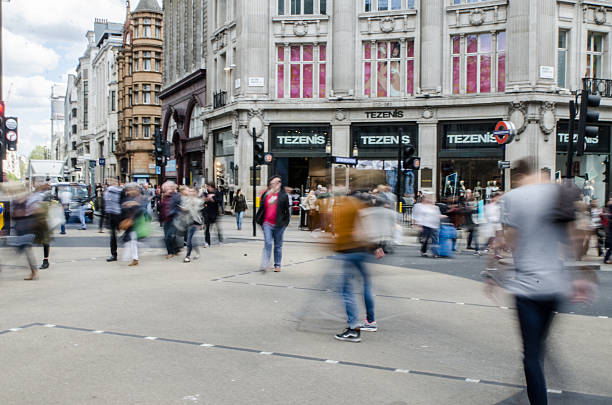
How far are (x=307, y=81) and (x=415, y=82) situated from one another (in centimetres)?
575

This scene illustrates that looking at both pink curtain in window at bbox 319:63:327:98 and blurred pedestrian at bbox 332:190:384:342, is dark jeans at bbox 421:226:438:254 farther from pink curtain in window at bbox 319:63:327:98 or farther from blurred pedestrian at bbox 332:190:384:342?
pink curtain in window at bbox 319:63:327:98

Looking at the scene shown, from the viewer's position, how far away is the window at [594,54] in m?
30.0

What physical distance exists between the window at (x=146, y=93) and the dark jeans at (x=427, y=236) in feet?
172

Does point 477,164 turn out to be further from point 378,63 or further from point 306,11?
point 306,11

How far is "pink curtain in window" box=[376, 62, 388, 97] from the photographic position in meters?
31.7

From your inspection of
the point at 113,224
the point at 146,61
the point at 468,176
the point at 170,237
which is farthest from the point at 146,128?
the point at 113,224

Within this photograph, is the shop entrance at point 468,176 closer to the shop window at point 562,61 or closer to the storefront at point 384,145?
the storefront at point 384,145

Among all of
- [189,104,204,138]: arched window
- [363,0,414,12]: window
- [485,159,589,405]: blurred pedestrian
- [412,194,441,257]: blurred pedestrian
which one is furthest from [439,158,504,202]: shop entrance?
[485,159,589,405]: blurred pedestrian

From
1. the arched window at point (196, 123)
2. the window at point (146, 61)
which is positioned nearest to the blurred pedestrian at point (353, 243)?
the arched window at point (196, 123)

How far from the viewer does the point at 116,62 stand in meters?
72.1

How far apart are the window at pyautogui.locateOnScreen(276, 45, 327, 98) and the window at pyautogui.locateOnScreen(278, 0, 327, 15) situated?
1817 millimetres

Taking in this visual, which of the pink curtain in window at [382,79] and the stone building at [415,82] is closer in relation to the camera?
the stone building at [415,82]

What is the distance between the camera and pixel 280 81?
108 ft

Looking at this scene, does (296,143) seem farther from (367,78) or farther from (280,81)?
(367,78)
